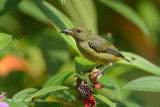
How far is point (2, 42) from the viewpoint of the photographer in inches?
49.1

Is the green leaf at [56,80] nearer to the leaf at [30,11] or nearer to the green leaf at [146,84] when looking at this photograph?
the green leaf at [146,84]

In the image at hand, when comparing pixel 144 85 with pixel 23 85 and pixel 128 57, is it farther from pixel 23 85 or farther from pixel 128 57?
pixel 23 85

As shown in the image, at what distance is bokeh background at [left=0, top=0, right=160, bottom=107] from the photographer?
202 cm

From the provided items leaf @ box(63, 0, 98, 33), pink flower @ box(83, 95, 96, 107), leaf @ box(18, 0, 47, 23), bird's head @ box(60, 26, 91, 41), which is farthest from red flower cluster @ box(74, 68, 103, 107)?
leaf @ box(18, 0, 47, 23)

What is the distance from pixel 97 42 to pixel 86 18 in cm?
44

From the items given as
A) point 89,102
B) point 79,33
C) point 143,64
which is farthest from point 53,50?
point 89,102

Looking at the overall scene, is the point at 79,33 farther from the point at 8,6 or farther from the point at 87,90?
the point at 87,90

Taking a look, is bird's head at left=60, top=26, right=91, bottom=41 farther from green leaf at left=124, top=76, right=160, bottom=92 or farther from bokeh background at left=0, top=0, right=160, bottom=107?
green leaf at left=124, top=76, right=160, bottom=92

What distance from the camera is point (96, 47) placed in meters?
1.74

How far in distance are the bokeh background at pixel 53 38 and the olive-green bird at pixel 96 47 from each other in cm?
14

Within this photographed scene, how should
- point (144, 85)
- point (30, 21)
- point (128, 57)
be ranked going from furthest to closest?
point (30, 21) < point (128, 57) < point (144, 85)

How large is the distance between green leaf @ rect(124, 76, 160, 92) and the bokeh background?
48 centimetres

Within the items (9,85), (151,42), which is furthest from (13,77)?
(151,42)

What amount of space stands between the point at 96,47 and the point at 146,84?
42cm
